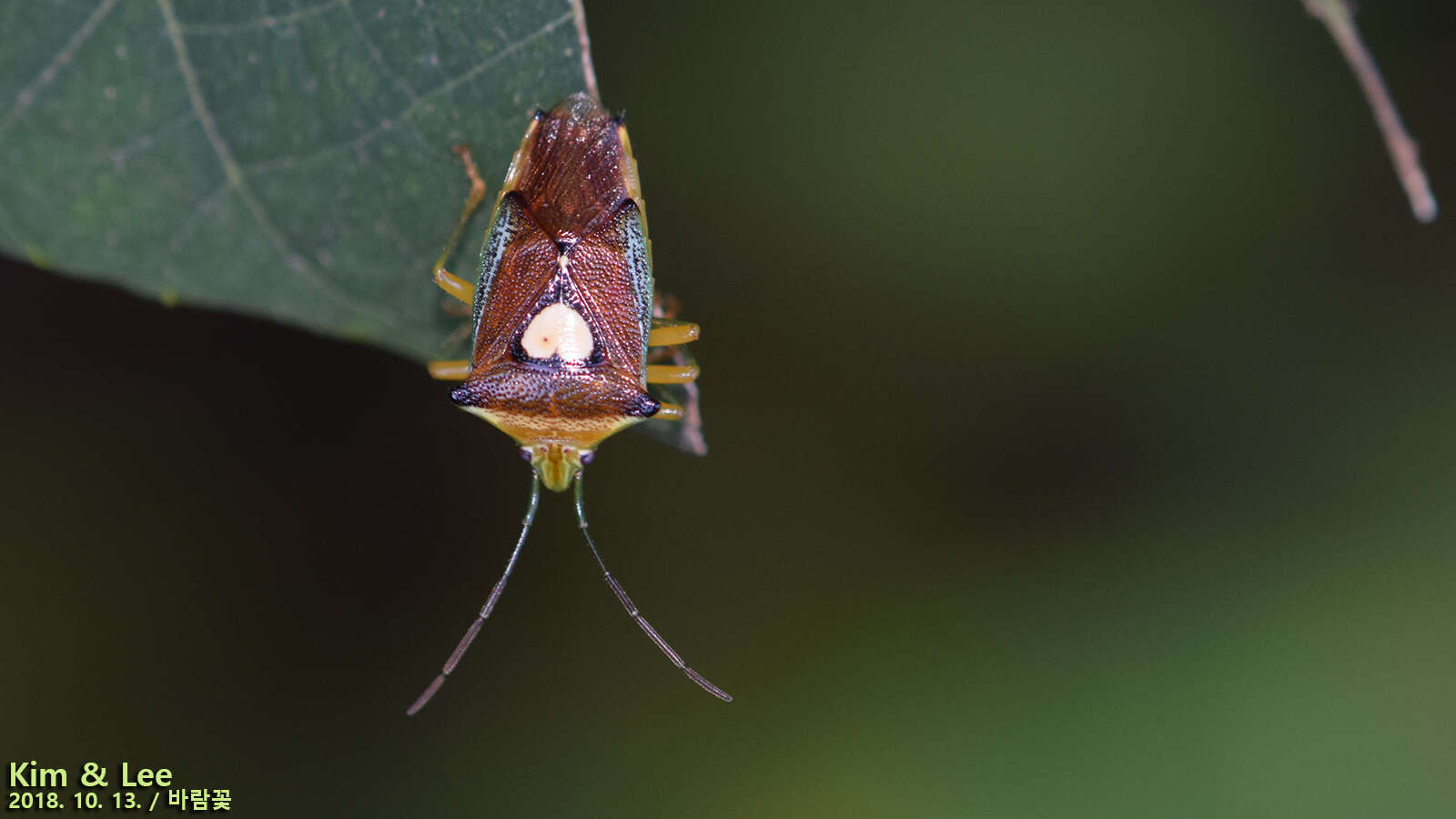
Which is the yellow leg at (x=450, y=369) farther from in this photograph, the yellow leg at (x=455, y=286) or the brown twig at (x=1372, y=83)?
the brown twig at (x=1372, y=83)

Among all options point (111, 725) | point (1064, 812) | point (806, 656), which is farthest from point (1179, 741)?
point (111, 725)

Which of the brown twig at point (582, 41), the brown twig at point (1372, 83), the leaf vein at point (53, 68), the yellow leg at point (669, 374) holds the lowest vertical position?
the brown twig at point (1372, 83)

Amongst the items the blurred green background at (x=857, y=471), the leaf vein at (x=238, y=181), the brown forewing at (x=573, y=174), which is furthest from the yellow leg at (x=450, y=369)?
the blurred green background at (x=857, y=471)

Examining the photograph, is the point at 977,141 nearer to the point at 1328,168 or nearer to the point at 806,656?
the point at 1328,168

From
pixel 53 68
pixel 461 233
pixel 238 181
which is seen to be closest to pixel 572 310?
pixel 461 233

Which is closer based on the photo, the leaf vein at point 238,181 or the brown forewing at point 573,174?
the leaf vein at point 238,181
